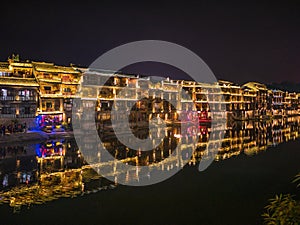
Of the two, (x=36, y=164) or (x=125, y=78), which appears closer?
(x=36, y=164)

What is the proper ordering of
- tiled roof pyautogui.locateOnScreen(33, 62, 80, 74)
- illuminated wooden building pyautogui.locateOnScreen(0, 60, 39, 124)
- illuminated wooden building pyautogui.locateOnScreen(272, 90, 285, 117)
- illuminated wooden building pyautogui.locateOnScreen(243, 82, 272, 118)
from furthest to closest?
illuminated wooden building pyautogui.locateOnScreen(272, 90, 285, 117), illuminated wooden building pyautogui.locateOnScreen(243, 82, 272, 118), tiled roof pyautogui.locateOnScreen(33, 62, 80, 74), illuminated wooden building pyautogui.locateOnScreen(0, 60, 39, 124)

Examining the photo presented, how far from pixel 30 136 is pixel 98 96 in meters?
18.5

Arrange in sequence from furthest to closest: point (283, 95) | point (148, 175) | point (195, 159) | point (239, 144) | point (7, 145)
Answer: point (283, 95), point (239, 144), point (7, 145), point (195, 159), point (148, 175)

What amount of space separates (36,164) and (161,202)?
1303cm

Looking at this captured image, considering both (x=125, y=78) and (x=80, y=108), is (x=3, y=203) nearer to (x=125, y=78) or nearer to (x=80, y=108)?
(x=80, y=108)

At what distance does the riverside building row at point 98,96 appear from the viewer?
39.2 metres

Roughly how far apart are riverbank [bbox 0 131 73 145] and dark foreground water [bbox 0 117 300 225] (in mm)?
13345

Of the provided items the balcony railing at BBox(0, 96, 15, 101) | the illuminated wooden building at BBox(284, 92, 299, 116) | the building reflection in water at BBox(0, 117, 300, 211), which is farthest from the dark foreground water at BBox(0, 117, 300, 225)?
the illuminated wooden building at BBox(284, 92, 299, 116)

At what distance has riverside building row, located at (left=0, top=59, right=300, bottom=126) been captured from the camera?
39.2 meters

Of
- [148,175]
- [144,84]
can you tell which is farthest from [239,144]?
[144,84]

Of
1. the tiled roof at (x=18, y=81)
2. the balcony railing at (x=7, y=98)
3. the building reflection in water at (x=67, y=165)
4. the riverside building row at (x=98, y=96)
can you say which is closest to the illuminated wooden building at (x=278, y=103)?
the riverside building row at (x=98, y=96)

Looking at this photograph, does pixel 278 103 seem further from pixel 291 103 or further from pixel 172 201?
pixel 172 201

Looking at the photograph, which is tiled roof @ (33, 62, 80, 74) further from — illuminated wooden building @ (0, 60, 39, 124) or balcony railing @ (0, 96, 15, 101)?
balcony railing @ (0, 96, 15, 101)

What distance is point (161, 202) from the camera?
572 inches
